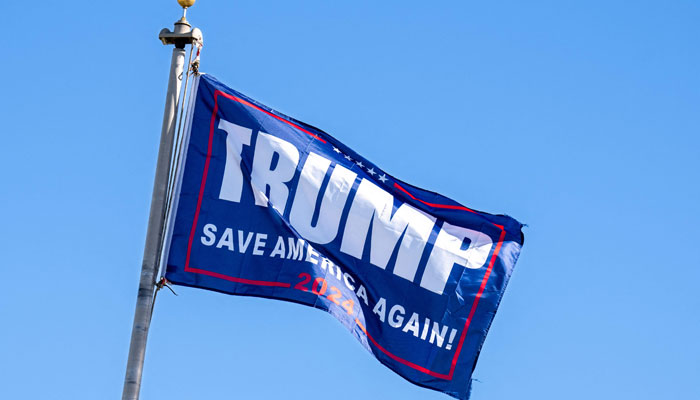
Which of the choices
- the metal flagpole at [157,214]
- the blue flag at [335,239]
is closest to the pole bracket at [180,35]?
the metal flagpole at [157,214]

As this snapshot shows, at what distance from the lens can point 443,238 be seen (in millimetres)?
15234

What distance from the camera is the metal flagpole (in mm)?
12055

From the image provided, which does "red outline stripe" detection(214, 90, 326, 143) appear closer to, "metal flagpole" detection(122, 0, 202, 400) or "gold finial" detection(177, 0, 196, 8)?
"metal flagpole" detection(122, 0, 202, 400)

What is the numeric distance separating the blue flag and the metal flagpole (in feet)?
1.20

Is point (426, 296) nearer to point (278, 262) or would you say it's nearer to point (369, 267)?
point (369, 267)

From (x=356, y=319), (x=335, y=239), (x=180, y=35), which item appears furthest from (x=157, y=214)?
(x=356, y=319)

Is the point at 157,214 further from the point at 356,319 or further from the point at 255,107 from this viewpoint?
the point at 356,319

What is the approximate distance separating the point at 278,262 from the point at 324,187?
52.3 inches

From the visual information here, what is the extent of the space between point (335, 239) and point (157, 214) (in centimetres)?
242

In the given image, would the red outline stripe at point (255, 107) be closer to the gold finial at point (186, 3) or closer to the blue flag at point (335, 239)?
the blue flag at point (335, 239)

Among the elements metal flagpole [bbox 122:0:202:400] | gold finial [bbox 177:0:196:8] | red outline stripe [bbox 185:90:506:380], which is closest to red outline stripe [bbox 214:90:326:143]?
red outline stripe [bbox 185:90:506:380]

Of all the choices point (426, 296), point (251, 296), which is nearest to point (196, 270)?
point (251, 296)

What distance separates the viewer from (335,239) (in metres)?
14.3

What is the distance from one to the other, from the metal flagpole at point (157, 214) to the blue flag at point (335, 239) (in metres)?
0.37
